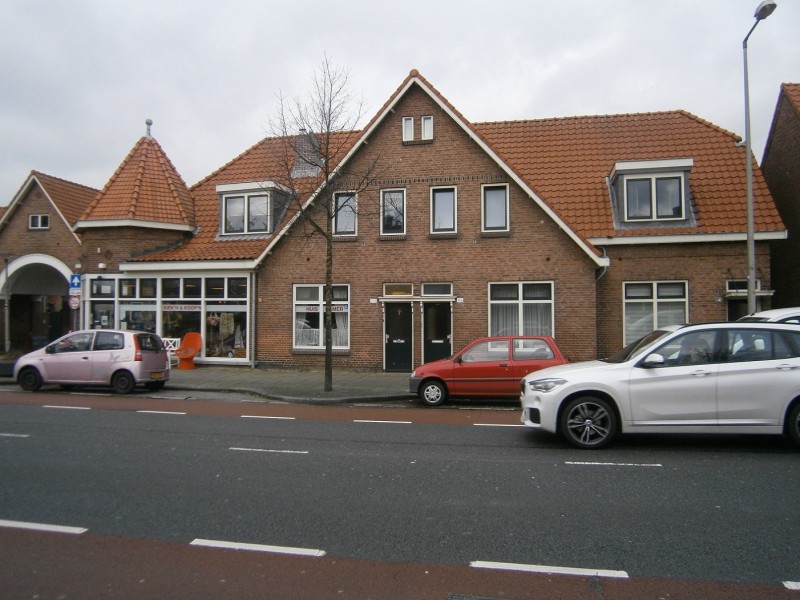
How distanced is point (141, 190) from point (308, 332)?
324 inches

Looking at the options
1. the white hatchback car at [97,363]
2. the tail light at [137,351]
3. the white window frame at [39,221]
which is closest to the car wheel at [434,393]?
the white hatchback car at [97,363]

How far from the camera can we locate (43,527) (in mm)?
5152

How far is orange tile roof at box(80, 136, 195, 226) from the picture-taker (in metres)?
20.4

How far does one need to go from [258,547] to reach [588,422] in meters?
5.10

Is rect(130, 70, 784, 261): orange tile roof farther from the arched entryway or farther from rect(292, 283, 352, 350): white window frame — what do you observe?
the arched entryway

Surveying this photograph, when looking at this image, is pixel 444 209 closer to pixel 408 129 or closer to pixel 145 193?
pixel 408 129

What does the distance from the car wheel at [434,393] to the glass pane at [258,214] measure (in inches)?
410

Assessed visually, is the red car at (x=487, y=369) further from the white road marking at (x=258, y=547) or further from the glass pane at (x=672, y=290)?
the white road marking at (x=258, y=547)

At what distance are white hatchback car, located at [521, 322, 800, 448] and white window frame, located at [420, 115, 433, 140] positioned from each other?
11.7 m

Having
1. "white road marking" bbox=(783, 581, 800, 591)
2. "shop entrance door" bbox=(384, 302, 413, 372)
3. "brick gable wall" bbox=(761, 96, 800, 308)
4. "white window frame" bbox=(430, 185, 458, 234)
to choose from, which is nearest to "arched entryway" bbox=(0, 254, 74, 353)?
"shop entrance door" bbox=(384, 302, 413, 372)

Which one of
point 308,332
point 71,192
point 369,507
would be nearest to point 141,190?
point 71,192

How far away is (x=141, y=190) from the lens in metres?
21.1

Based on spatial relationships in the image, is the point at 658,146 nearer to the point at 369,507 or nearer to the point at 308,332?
the point at 308,332

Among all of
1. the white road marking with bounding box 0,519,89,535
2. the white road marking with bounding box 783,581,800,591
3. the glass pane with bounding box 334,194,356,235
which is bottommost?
the white road marking with bounding box 783,581,800,591
